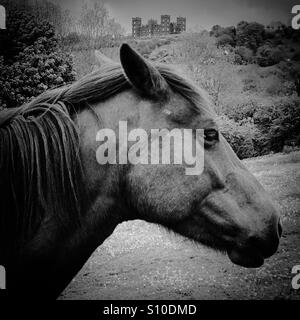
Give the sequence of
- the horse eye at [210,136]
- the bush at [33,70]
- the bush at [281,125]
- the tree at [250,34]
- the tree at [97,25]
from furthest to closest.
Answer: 1. the tree at [250,34]
2. the bush at [281,125]
3. the tree at [97,25]
4. the bush at [33,70]
5. the horse eye at [210,136]

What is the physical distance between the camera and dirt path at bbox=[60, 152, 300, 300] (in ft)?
16.9

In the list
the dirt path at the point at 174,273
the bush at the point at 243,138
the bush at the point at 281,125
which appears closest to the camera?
the dirt path at the point at 174,273

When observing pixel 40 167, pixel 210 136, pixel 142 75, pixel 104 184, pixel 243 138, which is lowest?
pixel 243 138

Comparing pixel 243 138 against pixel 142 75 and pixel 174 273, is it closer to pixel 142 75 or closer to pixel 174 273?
pixel 174 273

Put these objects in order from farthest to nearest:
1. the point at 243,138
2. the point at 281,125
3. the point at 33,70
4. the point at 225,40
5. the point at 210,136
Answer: the point at 225,40, the point at 281,125, the point at 243,138, the point at 33,70, the point at 210,136

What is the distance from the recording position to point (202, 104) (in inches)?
72.9

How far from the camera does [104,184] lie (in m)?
1.74

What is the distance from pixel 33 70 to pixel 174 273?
302 inches

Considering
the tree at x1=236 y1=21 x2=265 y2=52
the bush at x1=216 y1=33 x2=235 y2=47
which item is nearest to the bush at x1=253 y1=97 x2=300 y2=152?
the tree at x1=236 y1=21 x2=265 y2=52

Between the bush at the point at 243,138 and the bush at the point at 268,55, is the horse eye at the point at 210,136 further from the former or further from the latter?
the bush at the point at 268,55

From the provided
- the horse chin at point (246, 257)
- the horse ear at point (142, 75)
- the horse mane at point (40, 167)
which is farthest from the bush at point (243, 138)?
the horse mane at point (40, 167)

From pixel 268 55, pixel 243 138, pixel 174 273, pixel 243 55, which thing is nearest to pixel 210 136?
pixel 174 273

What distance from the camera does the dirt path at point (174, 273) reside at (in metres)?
5.16
